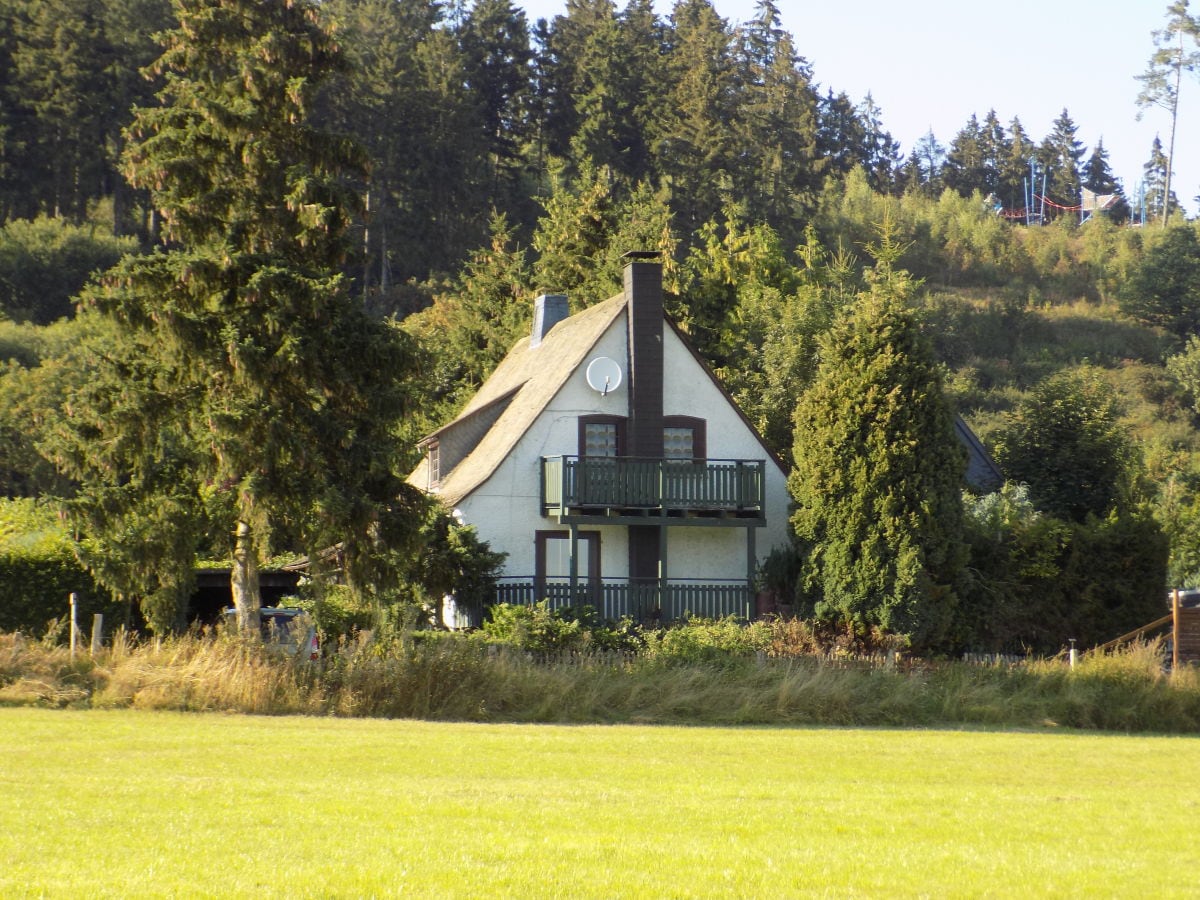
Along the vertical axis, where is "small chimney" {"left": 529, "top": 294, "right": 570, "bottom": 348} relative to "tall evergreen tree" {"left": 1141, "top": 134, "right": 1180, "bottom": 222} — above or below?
below

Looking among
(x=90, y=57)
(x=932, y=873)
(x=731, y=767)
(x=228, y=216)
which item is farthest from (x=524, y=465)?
(x=90, y=57)

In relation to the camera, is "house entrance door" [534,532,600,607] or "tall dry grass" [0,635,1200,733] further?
"house entrance door" [534,532,600,607]

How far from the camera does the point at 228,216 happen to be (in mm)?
25312

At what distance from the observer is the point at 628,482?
32.4 meters

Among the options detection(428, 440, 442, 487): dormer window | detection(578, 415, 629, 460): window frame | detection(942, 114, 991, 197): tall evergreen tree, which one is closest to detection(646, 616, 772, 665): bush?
detection(578, 415, 629, 460): window frame

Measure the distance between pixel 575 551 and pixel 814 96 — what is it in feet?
255

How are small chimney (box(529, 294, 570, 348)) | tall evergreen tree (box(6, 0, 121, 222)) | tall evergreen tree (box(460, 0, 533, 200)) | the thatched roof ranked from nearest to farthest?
the thatched roof, small chimney (box(529, 294, 570, 348)), tall evergreen tree (box(6, 0, 121, 222)), tall evergreen tree (box(460, 0, 533, 200))

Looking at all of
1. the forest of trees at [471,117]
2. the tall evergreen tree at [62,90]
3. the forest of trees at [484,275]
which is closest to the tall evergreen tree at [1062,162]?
the forest of trees at [484,275]

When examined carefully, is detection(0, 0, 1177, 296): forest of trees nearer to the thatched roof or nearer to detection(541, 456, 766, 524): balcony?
the thatched roof

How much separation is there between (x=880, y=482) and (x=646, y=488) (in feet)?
18.5

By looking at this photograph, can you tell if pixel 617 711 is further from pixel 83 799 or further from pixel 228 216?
pixel 83 799

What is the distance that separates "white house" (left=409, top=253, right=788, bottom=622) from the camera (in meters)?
32.2

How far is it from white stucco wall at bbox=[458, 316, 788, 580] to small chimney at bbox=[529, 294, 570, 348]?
6424mm

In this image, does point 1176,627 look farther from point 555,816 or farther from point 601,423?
point 555,816
